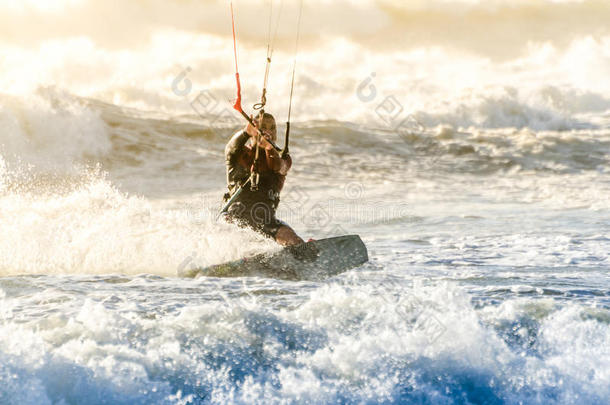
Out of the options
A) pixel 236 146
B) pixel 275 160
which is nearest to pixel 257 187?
pixel 275 160

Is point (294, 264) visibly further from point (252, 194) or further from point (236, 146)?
point (236, 146)

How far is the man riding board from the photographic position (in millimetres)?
7398

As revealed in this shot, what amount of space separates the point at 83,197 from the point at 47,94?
40.1 feet

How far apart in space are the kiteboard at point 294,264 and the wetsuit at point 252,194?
1.51ft

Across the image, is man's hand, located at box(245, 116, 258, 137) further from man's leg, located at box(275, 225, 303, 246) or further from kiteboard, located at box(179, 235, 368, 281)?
kiteboard, located at box(179, 235, 368, 281)

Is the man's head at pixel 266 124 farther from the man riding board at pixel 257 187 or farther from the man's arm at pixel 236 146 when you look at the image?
the man's arm at pixel 236 146

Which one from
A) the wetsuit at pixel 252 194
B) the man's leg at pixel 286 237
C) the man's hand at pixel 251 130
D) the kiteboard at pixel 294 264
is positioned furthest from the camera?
the wetsuit at pixel 252 194

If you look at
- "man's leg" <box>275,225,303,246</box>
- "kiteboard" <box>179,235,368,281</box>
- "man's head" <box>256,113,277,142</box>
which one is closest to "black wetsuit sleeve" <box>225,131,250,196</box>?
"man's head" <box>256,113,277,142</box>

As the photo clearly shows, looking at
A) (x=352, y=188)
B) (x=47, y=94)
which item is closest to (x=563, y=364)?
(x=352, y=188)

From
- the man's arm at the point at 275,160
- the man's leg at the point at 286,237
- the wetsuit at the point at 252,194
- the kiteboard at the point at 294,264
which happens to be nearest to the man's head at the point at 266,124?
the man's arm at the point at 275,160

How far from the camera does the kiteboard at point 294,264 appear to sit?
7051 millimetres

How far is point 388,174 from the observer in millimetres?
19312

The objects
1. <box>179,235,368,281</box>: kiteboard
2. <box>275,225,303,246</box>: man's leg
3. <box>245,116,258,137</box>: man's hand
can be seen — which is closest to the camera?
<box>179,235,368,281</box>: kiteboard

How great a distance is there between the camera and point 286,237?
741cm
